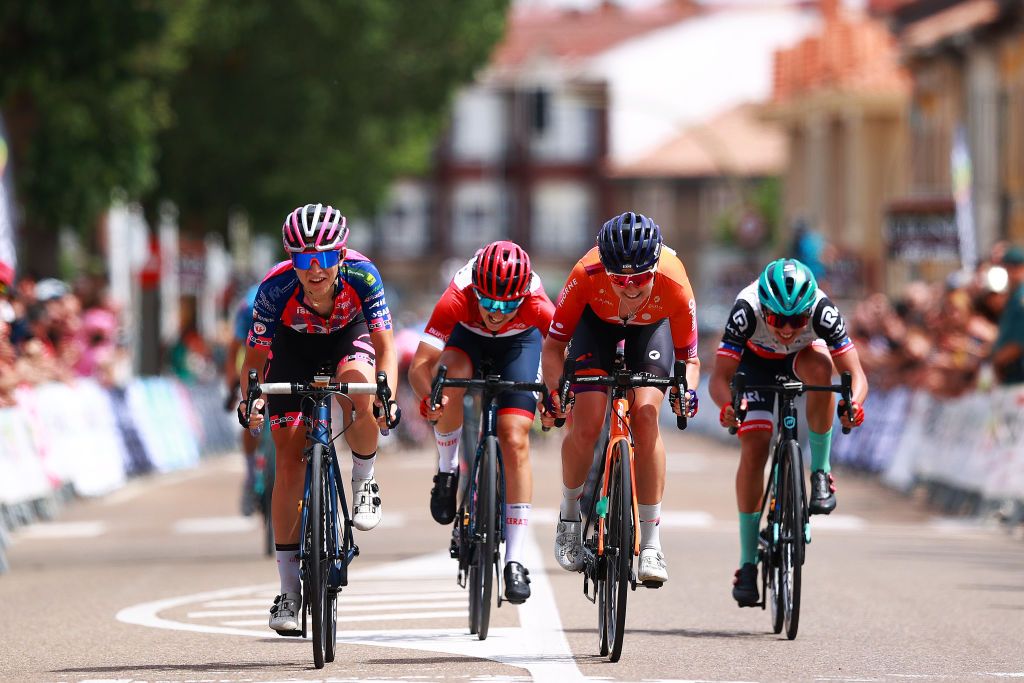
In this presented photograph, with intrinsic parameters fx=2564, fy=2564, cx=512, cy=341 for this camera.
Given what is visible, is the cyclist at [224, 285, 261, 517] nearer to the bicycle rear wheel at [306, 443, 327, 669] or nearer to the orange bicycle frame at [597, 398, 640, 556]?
the orange bicycle frame at [597, 398, 640, 556]

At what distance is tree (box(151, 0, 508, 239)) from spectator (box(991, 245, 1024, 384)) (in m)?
17.8

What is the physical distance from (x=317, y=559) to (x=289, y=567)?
2.25 feet

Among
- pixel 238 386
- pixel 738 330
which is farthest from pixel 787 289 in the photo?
pixel 238 386

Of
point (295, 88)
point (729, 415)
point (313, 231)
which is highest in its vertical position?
point (295, 88)

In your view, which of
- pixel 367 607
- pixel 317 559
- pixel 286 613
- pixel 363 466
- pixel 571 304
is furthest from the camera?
pixel 367 607

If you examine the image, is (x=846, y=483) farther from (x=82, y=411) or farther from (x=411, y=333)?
(x=82, y=411)

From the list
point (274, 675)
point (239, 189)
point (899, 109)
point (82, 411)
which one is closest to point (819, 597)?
point (274, 675)

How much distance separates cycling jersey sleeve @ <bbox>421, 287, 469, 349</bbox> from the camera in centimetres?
1195

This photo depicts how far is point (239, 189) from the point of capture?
127 feet

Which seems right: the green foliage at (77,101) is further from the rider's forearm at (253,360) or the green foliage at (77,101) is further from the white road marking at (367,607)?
the rider's forearm at (253,360)

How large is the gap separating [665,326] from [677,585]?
3.25 metres

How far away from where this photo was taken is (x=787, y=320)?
39.5 ft

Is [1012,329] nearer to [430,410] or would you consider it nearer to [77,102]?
[430,410]

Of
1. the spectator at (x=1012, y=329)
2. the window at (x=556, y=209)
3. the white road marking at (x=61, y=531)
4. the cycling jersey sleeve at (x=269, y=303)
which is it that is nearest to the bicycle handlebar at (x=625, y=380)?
the cycling jersey sleeve at (x=269, y=303)
